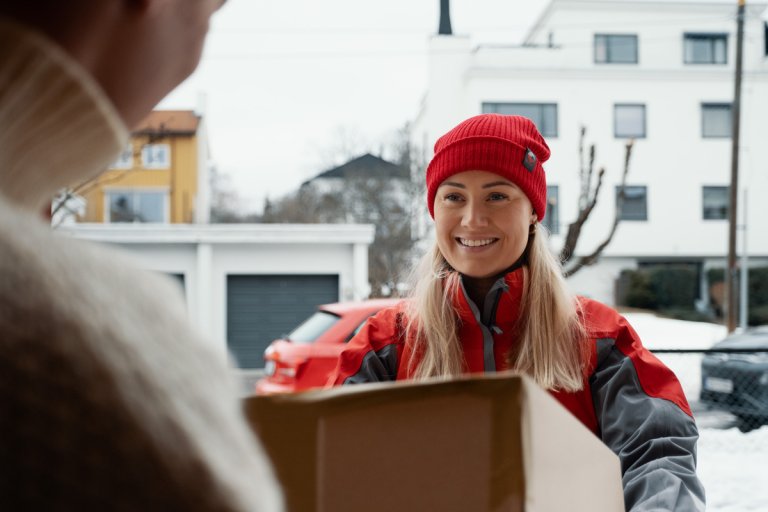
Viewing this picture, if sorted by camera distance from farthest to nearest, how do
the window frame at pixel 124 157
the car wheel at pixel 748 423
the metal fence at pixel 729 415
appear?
the car wheel at pixel 748 423
the metal fence at pixel 729 415
the window frame at pixel 124 157

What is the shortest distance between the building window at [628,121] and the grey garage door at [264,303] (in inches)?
509

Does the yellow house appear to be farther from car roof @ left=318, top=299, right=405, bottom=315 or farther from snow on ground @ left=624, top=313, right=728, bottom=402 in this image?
car roof @ left=318, top=299, right=405, bottom=315

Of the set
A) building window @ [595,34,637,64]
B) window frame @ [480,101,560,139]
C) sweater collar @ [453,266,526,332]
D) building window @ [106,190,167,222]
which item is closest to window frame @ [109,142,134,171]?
sweater collar @ [453,266,526,332]

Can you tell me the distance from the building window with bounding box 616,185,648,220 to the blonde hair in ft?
79.0

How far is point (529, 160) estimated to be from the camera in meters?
1.84

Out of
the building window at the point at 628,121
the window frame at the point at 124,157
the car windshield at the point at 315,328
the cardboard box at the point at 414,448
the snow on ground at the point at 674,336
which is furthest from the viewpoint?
the building window at the point at 628,121

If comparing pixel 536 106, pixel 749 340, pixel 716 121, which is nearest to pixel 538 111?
pixel 536 106

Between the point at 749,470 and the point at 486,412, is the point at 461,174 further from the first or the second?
the point at 749,470

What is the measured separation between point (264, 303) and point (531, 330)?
14547mm

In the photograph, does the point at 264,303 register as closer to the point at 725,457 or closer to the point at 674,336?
the point at 674,336

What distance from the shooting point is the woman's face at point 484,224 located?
5.90 ft

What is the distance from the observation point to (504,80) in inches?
925

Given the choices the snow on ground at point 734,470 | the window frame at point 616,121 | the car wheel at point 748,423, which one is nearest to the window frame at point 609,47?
the window frame at point 616,121

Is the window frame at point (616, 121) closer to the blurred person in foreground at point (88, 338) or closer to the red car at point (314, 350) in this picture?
the red car at point (314, 350)
